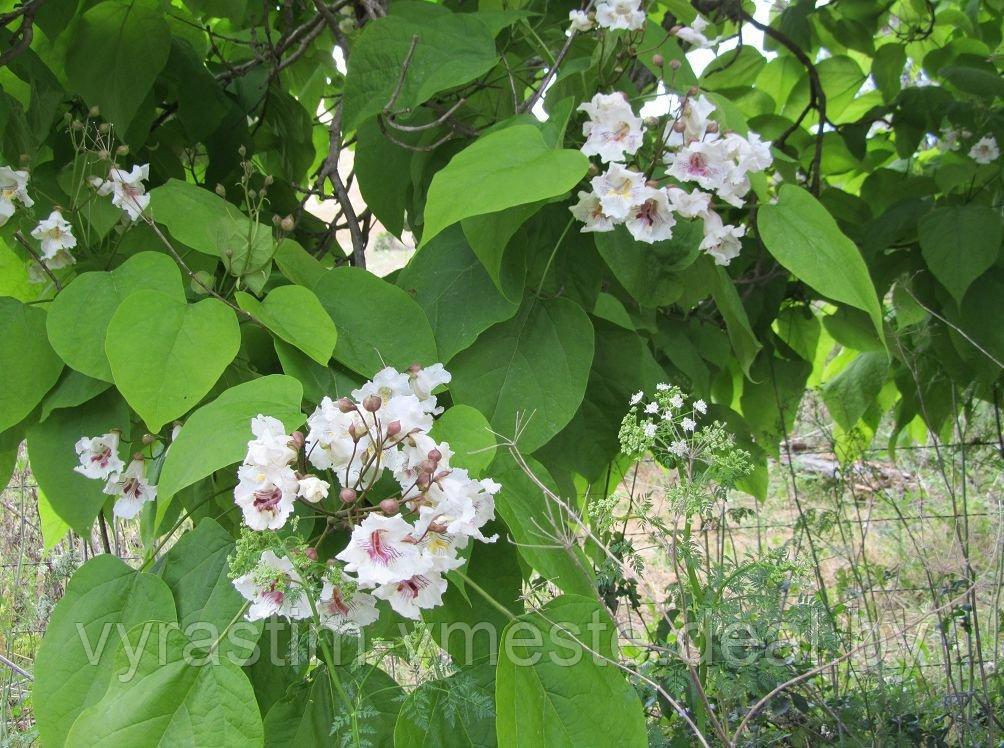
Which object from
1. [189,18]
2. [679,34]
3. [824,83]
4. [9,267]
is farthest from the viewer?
[824,83]

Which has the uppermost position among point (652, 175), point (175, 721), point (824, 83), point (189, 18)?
point (824, 83)

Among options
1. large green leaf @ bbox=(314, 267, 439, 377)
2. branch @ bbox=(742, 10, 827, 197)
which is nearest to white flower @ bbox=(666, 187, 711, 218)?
large green leaf @ bbox=(314, 267, 439, 377)

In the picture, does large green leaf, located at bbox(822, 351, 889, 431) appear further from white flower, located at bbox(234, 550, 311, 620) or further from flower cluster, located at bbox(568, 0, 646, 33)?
white flower, located at bbox(234, 550, 311, 620)

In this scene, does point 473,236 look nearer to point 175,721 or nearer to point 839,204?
point 175,721

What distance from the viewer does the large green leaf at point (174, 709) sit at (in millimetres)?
575

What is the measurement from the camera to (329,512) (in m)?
0.64

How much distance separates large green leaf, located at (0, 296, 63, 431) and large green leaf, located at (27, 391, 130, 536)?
1.3 inches

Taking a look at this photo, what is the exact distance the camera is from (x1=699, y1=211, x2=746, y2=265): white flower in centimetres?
83

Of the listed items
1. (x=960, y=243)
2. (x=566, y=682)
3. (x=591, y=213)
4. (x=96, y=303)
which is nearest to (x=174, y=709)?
(x=566, y=682)

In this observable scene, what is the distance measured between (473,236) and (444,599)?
293mm

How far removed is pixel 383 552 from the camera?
1.93ft

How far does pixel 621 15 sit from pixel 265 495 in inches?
20.0

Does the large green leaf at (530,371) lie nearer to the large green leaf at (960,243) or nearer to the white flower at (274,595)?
the white flower at (274,595)

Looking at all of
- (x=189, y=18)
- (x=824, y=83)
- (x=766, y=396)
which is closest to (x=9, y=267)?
(x=189, y=18)
